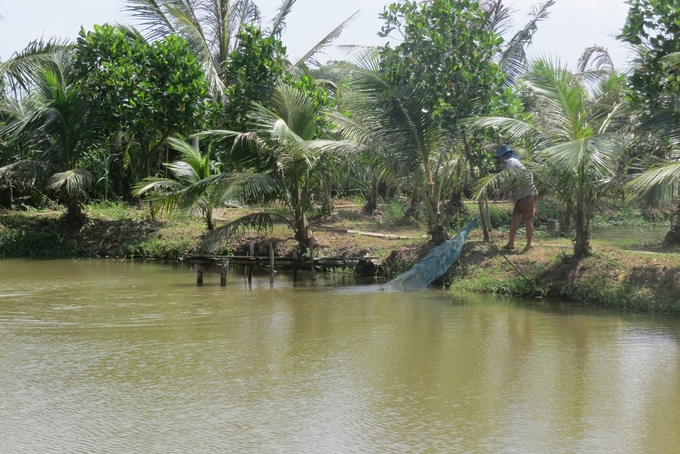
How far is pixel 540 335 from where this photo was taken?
29.8 ft

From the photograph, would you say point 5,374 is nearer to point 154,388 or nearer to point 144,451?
point 154,388

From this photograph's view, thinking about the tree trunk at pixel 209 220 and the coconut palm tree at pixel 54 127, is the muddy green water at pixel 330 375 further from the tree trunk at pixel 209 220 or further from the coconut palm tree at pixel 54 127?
the coconut palm tree at pixel 54 127

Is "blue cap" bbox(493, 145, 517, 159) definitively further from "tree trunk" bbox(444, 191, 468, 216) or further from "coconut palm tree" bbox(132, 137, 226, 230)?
"tree trunk" bbox(444, 191, 468, 216)

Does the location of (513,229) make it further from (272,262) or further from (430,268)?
(272,262)

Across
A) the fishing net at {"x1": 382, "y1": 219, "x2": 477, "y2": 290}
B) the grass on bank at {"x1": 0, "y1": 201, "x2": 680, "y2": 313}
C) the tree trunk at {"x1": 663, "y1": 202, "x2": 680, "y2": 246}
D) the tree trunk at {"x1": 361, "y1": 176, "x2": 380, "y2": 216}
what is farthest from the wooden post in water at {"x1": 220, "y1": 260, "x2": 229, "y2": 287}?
the tree trunk at {"x1": 663, "y1": 202, "x2": 680, "y2": 246}

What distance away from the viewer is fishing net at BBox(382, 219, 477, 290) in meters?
12.2

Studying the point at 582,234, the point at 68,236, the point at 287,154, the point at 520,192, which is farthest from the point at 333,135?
the point at 68,236

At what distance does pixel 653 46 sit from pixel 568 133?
4.88 ft

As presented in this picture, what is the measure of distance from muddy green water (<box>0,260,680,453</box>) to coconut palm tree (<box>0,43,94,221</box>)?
18.2 feet

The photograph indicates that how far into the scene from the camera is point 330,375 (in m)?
7.39

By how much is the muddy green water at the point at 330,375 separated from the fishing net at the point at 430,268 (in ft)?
1.84

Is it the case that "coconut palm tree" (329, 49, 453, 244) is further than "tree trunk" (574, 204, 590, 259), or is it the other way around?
"coconut palm tree" (329, 49, 453, 244)

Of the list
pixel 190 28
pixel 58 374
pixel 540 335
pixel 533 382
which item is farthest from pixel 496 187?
pixel 190 28

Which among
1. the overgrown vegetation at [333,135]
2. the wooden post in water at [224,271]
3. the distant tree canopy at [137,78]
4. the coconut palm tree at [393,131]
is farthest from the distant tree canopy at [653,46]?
the distant tree canopy at [137,78]
